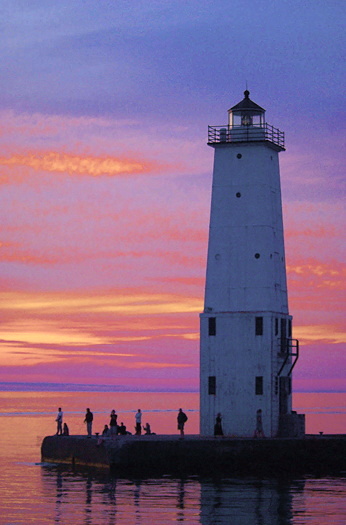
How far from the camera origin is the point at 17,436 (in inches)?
3435

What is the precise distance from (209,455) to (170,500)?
861cm

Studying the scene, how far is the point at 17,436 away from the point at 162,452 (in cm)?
3980

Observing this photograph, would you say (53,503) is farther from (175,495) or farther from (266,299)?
(266,299)

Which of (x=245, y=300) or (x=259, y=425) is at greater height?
(x=245, y=300)

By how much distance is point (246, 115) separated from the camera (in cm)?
5578

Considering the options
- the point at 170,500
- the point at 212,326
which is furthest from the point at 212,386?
the point at 170,500

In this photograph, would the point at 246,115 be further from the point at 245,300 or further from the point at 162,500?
the point at 162,500

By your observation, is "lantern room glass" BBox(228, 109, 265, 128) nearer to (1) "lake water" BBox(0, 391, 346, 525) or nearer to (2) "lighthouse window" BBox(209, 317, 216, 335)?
(2) "lighthouse window" BBox(209, 317, 216, 335)

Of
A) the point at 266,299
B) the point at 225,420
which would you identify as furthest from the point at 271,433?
the point at 266,299

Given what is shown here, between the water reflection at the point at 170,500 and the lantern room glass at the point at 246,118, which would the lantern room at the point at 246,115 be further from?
the water reflection at the point at 170,500

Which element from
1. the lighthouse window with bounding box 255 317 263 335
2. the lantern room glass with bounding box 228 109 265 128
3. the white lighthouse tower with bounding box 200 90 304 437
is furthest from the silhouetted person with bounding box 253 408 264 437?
the lantern room glass with bounding box 228 109 265 128

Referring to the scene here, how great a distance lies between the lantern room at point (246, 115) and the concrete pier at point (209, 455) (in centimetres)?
1551

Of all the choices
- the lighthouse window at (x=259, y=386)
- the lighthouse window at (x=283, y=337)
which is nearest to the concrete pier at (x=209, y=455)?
the lighthouse window at (x=259, y=386)

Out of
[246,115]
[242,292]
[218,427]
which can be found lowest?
[218,427]
